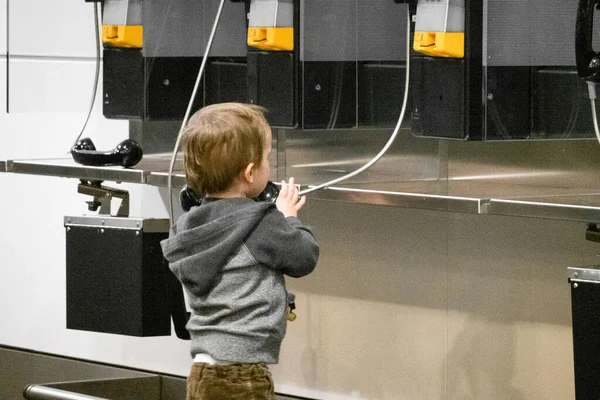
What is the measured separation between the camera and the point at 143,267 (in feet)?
8.88

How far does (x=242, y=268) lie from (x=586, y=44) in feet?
2.24

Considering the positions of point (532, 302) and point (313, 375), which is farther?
point (313, 375)

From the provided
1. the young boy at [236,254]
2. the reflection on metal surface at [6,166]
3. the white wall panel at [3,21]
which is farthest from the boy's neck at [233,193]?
the white wall panel at [3,21]

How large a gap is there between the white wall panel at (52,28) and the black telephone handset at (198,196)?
970 mm

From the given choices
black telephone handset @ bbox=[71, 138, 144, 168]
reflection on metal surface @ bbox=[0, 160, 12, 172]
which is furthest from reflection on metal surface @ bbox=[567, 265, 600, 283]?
reflection on metal surface @ bbox=[0, 160, 12, 172]

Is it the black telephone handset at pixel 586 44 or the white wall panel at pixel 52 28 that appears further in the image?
the white wall panel at pixel 52 28

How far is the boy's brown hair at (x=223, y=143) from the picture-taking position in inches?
79.4

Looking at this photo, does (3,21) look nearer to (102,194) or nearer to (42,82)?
(42,82)

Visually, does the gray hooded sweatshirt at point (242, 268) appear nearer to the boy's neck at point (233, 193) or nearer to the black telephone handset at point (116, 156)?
the boy's neck at point (233, 193)

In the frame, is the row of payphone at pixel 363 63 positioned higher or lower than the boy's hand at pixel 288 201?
higher

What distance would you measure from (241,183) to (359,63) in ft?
2.17

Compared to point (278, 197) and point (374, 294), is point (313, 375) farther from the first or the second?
point (278, 197)

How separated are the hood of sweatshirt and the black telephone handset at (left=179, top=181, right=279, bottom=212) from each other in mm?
92

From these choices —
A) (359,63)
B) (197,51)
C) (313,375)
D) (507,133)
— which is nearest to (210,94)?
(197,51)
